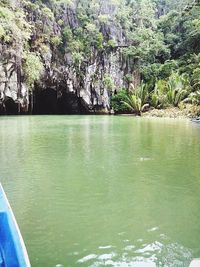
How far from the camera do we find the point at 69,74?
2756 centimetres

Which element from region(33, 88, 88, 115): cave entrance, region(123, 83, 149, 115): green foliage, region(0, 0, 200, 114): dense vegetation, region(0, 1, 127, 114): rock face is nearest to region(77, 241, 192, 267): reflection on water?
region(0, 0, 200, 114): dense vegetation

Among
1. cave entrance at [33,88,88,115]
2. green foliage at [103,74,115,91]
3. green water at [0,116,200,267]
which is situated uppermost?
green foliage at [103,74,115,91]

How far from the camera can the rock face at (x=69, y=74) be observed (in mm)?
25391

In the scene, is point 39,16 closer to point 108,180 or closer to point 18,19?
point 18,19

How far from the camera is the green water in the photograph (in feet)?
10.7

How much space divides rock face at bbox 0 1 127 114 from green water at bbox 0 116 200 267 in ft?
55.0

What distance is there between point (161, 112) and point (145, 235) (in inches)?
880

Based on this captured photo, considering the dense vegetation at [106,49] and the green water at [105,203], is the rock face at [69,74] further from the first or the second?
the green water at [105,203]

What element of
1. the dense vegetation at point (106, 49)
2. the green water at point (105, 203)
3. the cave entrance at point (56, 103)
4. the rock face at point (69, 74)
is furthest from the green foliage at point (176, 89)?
the green water at point (105, 203)

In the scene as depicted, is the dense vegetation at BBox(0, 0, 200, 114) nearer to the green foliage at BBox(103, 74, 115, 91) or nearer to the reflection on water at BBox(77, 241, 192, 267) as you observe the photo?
the green foliage at BBox(103, 74, 115, 91)

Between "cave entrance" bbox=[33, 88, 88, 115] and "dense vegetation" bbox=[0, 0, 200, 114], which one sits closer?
"dense vegetation" bbox=[0, 0, 200, 114]

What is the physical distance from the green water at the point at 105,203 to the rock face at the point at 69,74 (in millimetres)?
16776

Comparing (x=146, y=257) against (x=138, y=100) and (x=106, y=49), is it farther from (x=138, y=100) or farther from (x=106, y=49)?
(x=106, y=49)

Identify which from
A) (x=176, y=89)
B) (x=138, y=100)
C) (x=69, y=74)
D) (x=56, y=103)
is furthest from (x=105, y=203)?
(x=56, y=103)
